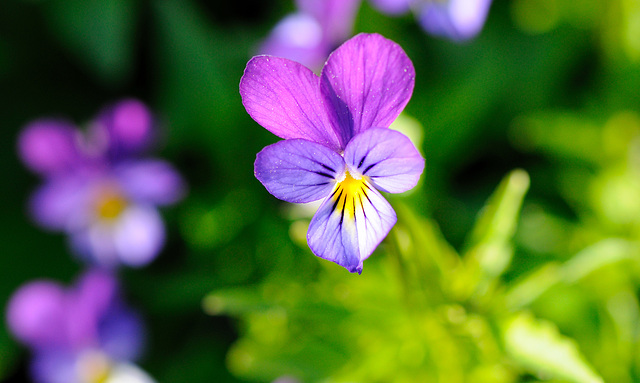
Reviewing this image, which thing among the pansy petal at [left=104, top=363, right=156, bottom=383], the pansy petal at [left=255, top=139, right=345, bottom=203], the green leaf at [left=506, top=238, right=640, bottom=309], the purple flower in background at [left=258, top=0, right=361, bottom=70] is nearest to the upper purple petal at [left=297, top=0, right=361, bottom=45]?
the purple flower in background at [left=258, top=0, right=361, bottom=70]

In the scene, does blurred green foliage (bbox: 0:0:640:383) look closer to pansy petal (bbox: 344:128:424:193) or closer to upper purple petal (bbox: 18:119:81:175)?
upper purple petal (bbox: 18:119:81:175)

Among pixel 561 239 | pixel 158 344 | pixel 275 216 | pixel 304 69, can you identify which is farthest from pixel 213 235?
pixel 304 69

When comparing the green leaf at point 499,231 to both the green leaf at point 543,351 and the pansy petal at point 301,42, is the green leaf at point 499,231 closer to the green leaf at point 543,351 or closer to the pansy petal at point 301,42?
the green leaf at point 543,351

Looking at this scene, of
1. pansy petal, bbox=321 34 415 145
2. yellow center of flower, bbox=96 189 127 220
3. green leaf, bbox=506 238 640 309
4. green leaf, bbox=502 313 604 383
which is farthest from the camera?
yellow center of flower, bbox=96 189 127 220

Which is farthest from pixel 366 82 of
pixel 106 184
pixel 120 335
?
pixel 106 184

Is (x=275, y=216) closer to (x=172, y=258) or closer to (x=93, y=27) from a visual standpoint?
(x=172, y=258)

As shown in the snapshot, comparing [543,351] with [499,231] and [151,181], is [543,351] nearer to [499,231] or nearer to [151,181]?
[499,231]

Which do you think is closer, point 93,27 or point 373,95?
point 373,95
